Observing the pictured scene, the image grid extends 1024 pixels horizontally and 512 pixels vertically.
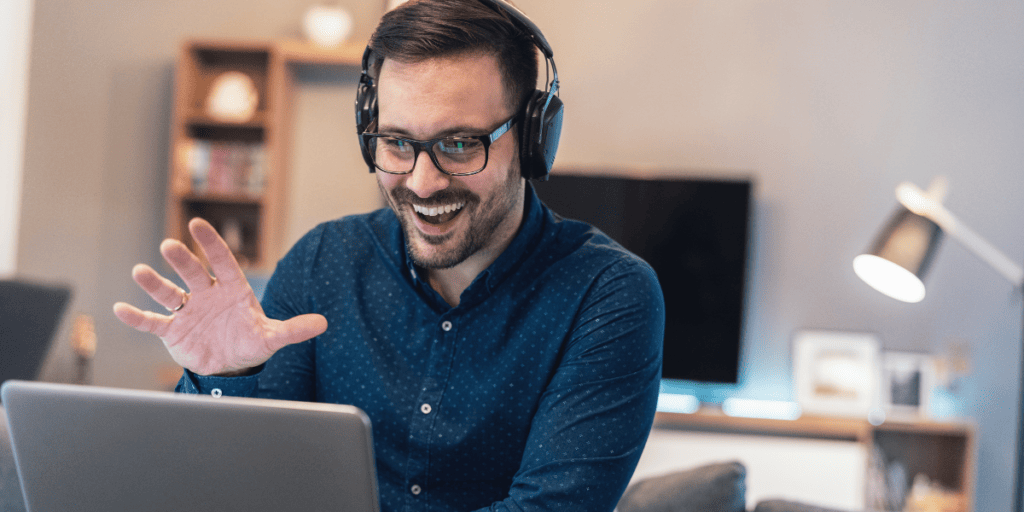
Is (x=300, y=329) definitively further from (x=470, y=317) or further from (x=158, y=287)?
(x=470, y=317)

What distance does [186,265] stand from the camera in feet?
3.05

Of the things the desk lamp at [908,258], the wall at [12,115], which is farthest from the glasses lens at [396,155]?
the wall at [12,115]

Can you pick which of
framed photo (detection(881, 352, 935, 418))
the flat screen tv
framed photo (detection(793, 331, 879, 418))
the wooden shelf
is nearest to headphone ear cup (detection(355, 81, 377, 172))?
the flat screen tv

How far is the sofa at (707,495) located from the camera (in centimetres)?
132

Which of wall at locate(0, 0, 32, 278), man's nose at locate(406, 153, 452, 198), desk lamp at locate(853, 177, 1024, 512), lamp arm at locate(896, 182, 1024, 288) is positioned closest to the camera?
man's nose at locate(406, 153, 452, 198)

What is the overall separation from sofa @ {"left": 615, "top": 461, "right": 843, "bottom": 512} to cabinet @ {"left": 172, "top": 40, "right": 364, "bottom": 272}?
2327mm

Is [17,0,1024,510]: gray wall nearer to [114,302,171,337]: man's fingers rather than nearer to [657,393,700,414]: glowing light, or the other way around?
[657,393,700,414]: glowing light

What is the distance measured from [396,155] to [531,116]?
8.5 inches

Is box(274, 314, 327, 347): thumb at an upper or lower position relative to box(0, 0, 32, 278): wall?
lower

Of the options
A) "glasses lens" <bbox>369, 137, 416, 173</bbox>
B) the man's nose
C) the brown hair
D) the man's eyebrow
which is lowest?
the man's nose

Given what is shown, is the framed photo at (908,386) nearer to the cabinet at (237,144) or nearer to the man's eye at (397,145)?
the cabinet at (237,144)

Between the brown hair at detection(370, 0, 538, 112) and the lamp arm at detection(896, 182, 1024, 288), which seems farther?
the lamp arm at detection(896, 182, 1024, 288)

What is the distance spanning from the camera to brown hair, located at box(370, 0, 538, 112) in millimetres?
1154

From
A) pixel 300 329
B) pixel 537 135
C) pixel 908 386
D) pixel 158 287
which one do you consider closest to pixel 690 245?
pixel 908 386
